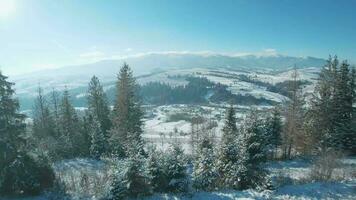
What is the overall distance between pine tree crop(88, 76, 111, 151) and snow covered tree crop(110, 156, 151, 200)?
3317 cm

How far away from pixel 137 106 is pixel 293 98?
20741mm

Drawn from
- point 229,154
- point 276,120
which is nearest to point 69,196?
point 229,154

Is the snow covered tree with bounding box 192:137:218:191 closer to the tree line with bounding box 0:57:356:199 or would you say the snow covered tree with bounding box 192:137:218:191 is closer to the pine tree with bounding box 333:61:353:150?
the tree line with bounding box 0:57:356:199

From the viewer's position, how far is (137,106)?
4656 centimetres

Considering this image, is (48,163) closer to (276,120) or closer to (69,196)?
(69,196)

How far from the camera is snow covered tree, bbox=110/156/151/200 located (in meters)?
19.9

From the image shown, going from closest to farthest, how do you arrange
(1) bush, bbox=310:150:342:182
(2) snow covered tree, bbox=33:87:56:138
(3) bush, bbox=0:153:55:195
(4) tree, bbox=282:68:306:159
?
1. (3) bush, bbox=0:153:55:195
2. (1) bush, bbox=310:150:342:182
3. (4) tree, bbox=282:68:306:159
4. (2) snow covered tree, bbox=33:87:56:138

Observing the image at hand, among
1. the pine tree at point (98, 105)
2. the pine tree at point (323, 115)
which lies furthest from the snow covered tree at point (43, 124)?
the pine tree at point (323, 115)

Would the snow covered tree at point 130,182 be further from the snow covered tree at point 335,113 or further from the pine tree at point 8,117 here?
the snow covered tree at point 335,113

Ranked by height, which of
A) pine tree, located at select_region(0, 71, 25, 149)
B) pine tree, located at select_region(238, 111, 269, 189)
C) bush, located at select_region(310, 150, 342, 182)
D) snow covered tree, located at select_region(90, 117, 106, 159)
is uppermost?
pine tree, located at select_region(0, 71, 25, 149)

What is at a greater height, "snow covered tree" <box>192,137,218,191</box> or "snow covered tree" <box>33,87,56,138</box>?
"snow covered tree" <box>192,137,218,191</box>

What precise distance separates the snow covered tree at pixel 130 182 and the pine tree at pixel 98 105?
3317 centimetres

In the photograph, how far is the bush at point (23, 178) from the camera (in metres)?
22.5

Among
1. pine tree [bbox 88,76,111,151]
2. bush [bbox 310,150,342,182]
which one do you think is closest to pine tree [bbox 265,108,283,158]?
bush [bbox 310,150,342,182]
